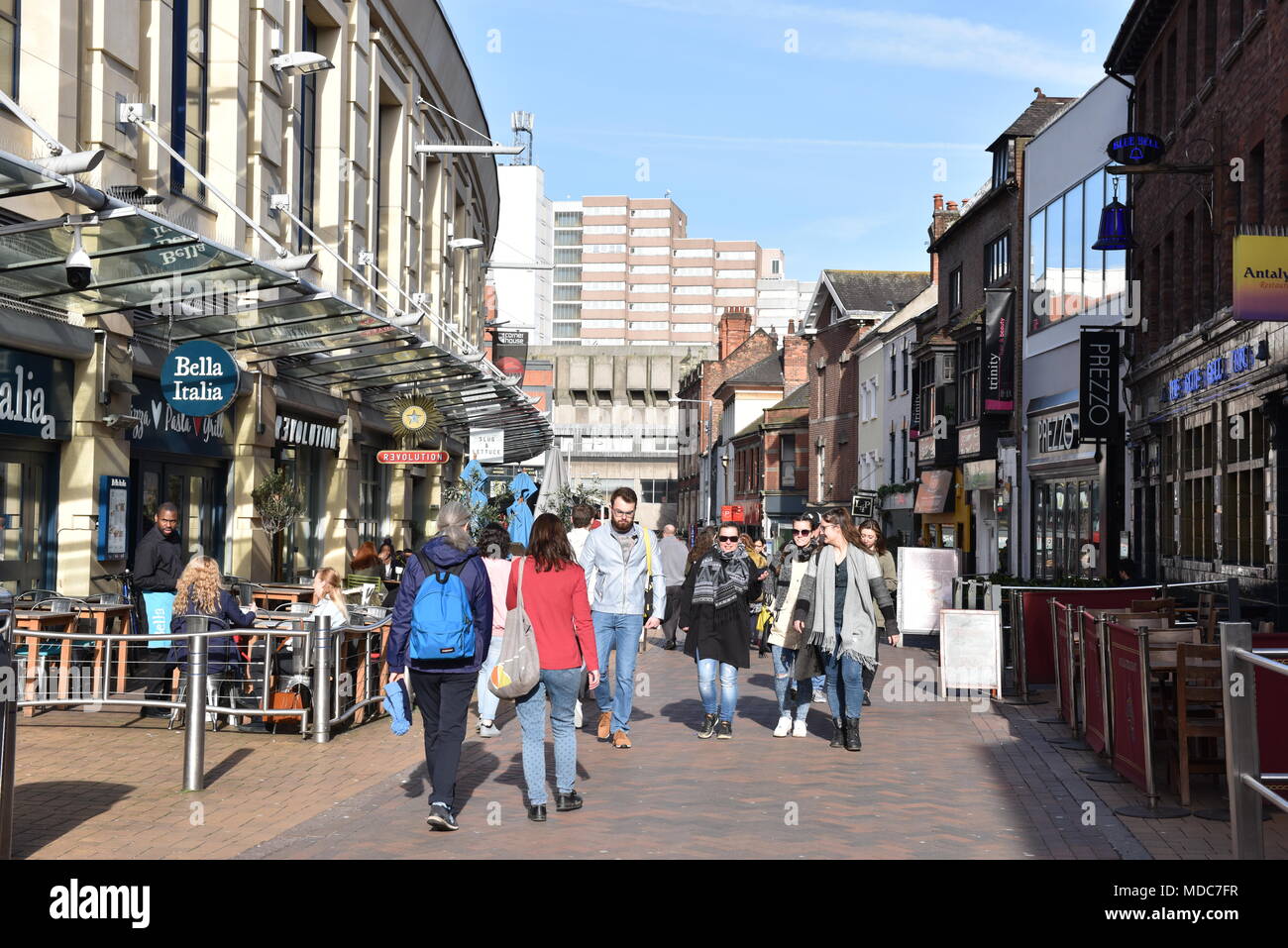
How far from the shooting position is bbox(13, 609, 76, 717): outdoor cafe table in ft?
38.5

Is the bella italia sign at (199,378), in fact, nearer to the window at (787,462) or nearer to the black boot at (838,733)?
the black boot at (838,733)

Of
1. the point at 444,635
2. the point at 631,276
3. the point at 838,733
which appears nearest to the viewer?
the point at 444,635

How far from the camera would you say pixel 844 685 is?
38.0ft

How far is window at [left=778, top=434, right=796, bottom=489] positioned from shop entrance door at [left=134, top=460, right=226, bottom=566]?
48.8 m

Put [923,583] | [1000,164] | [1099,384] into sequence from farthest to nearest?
[1000,164], [1099,384], [923,583]

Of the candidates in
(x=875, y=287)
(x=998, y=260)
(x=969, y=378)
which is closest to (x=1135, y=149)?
(x=998, y=260)

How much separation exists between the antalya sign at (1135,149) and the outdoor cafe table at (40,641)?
13.9 metres

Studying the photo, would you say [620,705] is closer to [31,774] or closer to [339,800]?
[339,800]

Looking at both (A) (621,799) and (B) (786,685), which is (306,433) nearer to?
(B) (786,685)

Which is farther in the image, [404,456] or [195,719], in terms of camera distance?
[404,456]

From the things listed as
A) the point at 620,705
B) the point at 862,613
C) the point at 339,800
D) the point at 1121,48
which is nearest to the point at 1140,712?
the point at 862,613

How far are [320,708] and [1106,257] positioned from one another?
19.2 meters

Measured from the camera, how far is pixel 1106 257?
86.7ft

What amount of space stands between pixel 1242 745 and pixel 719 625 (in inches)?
260
